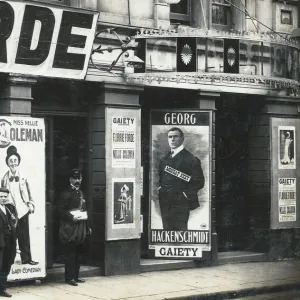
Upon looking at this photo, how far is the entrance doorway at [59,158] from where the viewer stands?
14.6 m

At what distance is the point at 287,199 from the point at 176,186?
3039 mm

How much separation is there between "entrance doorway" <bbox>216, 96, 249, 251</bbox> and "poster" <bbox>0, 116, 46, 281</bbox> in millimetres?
4963

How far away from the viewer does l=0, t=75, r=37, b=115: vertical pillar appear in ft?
44.6

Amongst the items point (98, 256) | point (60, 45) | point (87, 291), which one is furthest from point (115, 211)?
point (60, 45)

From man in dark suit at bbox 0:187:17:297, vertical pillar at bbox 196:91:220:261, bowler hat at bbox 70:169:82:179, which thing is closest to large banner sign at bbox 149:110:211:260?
vertical pillar at bbox 196:91:220:261

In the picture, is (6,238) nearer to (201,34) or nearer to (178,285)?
(178,285)

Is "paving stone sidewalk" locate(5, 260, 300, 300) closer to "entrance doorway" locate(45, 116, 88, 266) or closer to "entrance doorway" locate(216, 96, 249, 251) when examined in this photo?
"entrance doorway" locate(45, 116, 88, 266)

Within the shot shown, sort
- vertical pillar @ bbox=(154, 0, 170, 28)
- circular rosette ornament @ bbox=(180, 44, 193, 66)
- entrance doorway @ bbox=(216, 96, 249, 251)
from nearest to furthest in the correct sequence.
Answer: circular rosette ornament @ bbox=(180, 44, 193, 66)
vertical pillar @ bbox=(154, 0, 170, 28)
entrance doorway @ bbox=(216, 96, 249, 251)

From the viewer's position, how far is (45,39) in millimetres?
13719

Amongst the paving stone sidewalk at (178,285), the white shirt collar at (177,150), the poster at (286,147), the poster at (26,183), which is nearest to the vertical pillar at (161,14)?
the white shirt collar at (177,150)

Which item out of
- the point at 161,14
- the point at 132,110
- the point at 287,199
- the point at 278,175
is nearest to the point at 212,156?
the point at 278,175

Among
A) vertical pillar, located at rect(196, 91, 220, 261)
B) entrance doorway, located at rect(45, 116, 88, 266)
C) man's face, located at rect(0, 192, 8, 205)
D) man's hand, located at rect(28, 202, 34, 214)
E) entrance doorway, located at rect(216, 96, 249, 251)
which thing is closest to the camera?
man's face, located at rect(0, 192, 8, 205)

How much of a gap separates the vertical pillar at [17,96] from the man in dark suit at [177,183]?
3280mm

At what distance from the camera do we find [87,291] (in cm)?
1329
